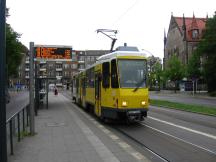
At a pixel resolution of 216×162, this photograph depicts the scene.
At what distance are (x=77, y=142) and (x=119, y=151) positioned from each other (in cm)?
200

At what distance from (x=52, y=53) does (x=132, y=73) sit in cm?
379

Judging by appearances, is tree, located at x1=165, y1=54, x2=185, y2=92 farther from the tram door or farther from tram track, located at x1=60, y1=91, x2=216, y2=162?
tram track, located at x1=60, y1=91, x2=216, y2=162

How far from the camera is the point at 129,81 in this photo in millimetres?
17453

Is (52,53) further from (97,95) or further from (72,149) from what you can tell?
(72,149)

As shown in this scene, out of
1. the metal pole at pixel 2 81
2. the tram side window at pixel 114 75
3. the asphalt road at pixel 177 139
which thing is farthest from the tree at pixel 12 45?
the metal pole at pixel 2 81

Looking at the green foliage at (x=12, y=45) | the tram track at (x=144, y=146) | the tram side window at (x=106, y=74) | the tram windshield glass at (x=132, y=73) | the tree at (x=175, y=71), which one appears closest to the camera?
the tram track at (x=144, y=146)

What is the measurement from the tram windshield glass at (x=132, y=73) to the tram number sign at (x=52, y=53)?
3078 mm

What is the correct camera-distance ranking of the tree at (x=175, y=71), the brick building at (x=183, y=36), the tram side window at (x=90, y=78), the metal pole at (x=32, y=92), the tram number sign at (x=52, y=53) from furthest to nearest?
the brick building at (x=183, y=36) → the tree at (x=175, y=71) → the tram side window at (x=90, y=78) → the tram number sign at (x=52, y=53) → the metal pole at (x=32, y=92)

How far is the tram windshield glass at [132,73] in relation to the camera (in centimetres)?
1744

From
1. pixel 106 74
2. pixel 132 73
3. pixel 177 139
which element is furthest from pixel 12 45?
pixel 177 139

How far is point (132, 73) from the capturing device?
1762 cm

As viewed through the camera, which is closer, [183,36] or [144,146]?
[144,146]

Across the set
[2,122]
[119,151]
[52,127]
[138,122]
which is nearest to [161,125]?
[138,122]

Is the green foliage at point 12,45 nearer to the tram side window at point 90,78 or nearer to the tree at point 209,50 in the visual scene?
Answer: the tram side window at point 90,78
